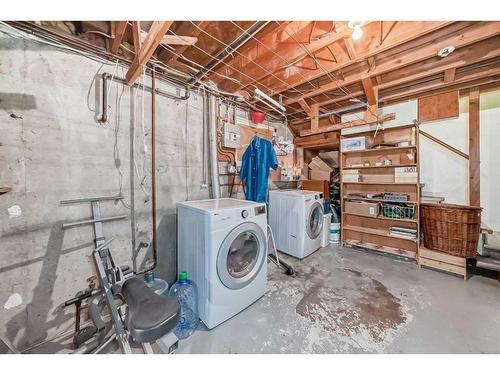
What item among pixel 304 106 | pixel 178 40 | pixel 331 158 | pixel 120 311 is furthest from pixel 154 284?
pixel 331 158

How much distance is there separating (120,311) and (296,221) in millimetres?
2156

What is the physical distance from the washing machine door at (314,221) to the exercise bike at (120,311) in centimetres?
212

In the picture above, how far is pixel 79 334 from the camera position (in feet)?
4.53

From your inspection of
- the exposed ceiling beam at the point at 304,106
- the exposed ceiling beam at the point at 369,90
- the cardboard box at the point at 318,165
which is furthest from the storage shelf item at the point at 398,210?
the exposed ceiling beam at the point at 304,106

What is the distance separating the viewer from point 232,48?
1599 mm

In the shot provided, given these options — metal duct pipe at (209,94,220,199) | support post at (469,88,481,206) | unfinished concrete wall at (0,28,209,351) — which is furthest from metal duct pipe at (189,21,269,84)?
support post at (469,88,481,206)

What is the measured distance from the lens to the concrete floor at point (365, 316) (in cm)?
134

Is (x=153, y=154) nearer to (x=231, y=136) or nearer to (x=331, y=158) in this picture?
(x=231, y=136)

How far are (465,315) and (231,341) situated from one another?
2.03m

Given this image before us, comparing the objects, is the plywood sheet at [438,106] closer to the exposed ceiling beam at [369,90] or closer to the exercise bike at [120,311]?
the exposed ceiling beam at [369,90]

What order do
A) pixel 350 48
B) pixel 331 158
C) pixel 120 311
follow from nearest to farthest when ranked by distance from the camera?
pixel 120 311, pixel 350 48, pixel 331 158

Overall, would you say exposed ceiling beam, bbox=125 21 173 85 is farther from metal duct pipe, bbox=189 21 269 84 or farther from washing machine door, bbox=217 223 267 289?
washing machine door, bbox=217 223 267 289
